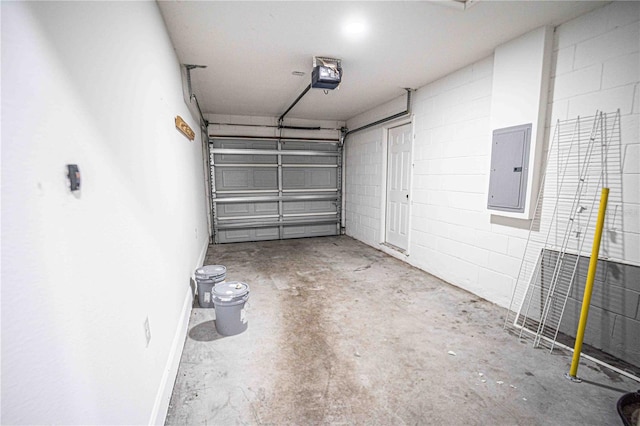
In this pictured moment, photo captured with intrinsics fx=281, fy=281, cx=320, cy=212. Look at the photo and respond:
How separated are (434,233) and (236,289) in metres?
2.68

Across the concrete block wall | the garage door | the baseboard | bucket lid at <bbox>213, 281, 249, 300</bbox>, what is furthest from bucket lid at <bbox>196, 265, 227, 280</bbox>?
the concrete block wall

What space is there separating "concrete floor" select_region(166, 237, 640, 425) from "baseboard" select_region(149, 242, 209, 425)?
54 millimetres

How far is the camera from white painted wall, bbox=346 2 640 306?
6.59 ft

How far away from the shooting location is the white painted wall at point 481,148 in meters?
2.01

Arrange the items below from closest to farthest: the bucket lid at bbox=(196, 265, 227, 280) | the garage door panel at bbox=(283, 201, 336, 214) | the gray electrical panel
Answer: the gray electrical panel, the bucket lid at bbox=(196, 265, 227, 280), the garage door panel at bbox=(283, 201, 336, 214)

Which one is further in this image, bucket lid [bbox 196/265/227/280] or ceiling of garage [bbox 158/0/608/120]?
bucket lid [bbox 196/265/227/280]

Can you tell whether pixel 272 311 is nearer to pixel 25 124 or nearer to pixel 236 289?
pixel 236 289

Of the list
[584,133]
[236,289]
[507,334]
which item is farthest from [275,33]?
[507,334]

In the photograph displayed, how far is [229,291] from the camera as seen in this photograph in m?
2.36

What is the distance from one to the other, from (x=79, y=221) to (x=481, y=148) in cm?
341

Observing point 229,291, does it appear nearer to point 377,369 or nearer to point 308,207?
point 377,369

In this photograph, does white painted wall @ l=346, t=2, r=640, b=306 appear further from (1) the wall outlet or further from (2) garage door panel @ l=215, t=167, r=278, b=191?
(1) the wall outlet

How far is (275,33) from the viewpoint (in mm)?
2447

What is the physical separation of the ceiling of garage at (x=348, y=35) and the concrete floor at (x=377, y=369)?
2.59 m
